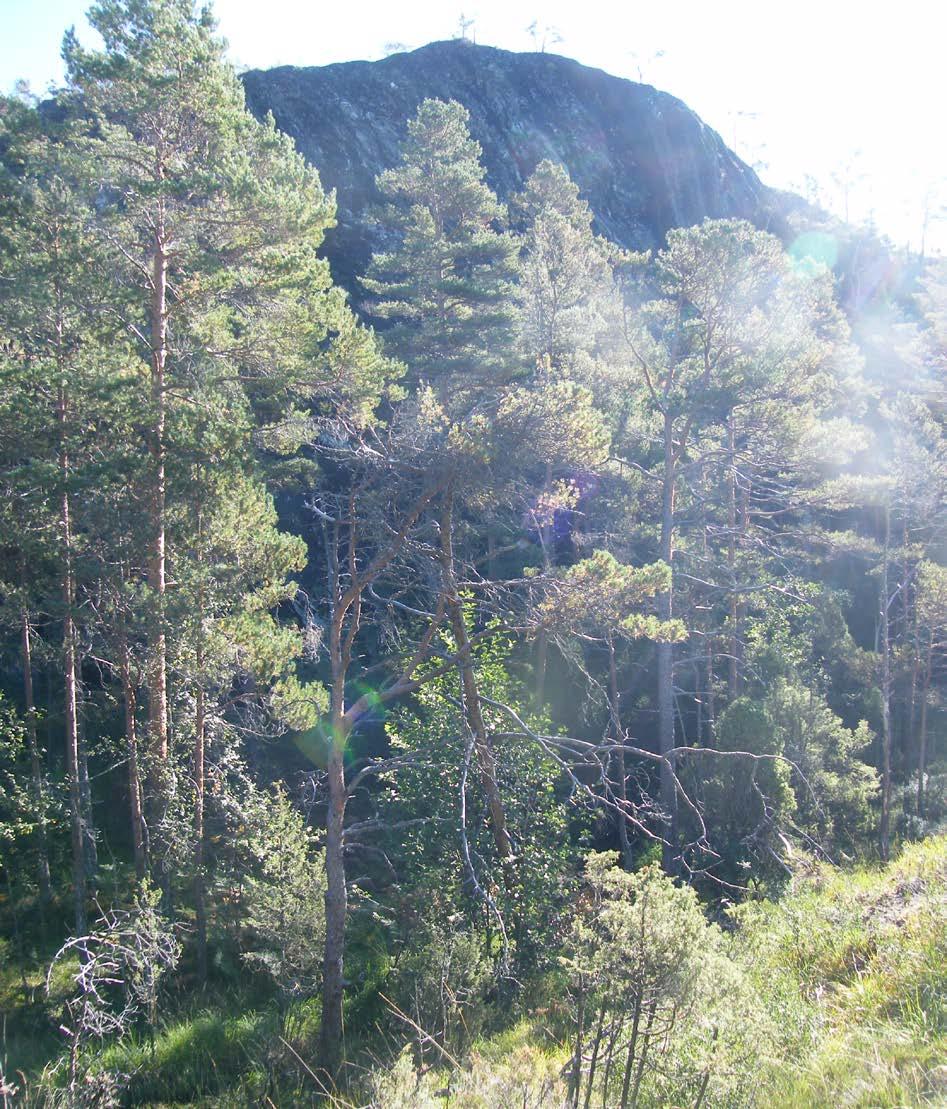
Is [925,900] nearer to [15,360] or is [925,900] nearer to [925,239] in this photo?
[15,360]

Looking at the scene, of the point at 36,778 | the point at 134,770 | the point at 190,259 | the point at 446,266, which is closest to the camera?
the point at 190,259

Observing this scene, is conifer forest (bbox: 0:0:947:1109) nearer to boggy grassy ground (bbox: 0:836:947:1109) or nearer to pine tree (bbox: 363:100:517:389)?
boggy grassy ground (bbox: 0:836:947:1109)

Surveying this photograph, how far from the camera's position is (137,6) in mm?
9688

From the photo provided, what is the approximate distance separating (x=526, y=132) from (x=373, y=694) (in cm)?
3537

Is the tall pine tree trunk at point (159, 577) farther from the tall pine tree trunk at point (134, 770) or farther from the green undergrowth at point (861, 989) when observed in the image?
the green undergrowth at point (861, 989)

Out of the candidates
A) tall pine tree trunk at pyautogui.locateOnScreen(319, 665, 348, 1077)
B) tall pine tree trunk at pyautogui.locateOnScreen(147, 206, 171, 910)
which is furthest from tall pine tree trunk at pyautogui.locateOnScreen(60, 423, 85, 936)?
tall pine tree trunk at pyautogui.locateOnScreen(319, 665, 348, 1077)

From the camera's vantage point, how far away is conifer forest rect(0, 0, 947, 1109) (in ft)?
18.6

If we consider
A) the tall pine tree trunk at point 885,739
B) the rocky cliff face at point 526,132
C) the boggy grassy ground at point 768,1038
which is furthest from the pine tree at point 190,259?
the rocky cliff face at point 526,132

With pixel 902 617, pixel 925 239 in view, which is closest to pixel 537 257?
pixel 902 617

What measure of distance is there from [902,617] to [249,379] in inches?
724

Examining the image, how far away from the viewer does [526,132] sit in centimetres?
3712

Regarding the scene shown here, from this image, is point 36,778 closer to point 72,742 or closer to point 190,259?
point 72,742

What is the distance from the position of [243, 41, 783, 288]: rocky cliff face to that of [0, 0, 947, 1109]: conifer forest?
1535 cm

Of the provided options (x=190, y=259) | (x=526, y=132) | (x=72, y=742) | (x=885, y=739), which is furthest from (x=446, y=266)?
(x=526, y=132)
